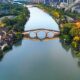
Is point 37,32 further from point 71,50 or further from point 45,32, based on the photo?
point 71,50

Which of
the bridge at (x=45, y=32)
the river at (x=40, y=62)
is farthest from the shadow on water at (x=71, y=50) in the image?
the bridge at (x=45, y=32)

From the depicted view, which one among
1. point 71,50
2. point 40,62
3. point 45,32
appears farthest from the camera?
point 45,32

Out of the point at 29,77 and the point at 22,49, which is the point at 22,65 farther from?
the point at 22,49

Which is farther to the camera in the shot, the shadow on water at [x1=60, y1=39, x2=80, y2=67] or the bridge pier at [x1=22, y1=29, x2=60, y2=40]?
the bridge pier at [x1=22, y1=29, x2=60, y2=40]

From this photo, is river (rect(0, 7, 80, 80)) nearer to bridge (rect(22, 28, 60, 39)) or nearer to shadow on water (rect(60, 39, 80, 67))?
shadow on water (rect(60, 39, 80, 67))

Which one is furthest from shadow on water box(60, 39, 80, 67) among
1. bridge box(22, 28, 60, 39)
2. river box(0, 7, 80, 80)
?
bridge box(22, 28, 60, 39)

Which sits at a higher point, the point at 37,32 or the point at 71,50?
the point at 37,32

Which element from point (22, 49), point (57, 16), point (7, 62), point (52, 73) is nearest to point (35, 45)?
point (22, 49)

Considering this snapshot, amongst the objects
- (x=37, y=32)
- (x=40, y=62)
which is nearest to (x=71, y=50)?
(x=40, y=62)

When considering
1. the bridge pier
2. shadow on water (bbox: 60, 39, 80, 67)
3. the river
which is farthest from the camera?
the bridge pier
